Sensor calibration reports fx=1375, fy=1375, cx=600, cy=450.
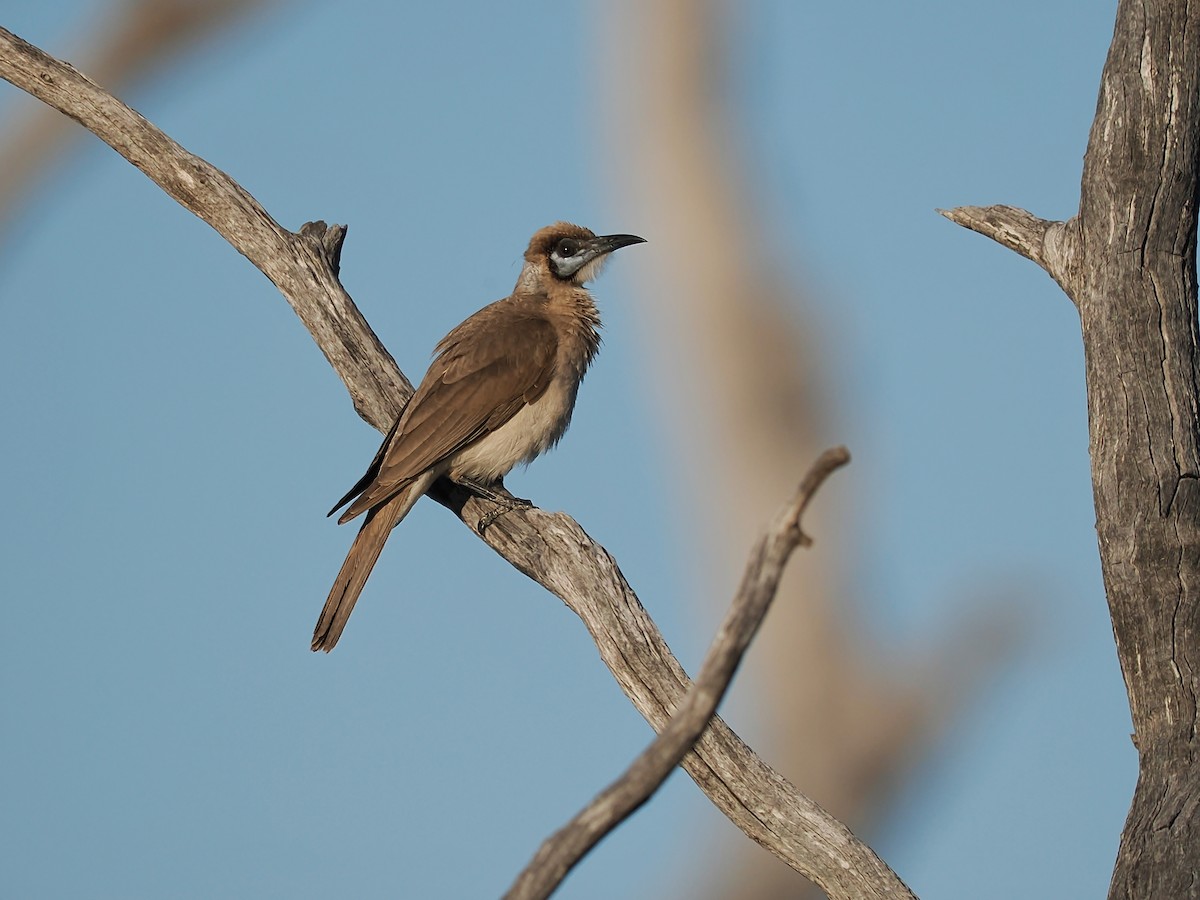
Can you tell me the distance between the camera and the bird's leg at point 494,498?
19.2ft

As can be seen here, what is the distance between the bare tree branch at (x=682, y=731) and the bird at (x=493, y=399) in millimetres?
2903

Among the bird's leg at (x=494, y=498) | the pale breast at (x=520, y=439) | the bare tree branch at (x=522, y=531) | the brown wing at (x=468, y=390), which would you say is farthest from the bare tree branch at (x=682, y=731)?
the pale breast at (x=520, y=439)

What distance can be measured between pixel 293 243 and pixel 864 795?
4.89 meters

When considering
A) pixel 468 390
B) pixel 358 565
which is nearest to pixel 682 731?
pixel 358 565

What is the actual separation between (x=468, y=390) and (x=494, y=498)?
603 millimetres

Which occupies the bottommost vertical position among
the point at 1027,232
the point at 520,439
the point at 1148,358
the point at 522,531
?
the point at 522,531

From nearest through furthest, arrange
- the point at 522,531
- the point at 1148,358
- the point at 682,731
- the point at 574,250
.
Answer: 1. the point at 682,731
2. the point at 1148,358
3. the point at 522,531
4. the point at 574,250

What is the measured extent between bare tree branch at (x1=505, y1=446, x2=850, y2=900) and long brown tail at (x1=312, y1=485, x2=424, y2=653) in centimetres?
311

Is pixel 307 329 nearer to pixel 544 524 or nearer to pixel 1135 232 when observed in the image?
pixel 544 524

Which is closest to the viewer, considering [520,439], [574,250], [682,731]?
[682,731]

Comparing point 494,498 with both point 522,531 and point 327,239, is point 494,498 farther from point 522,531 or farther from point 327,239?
point 327,239

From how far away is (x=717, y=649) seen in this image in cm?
297

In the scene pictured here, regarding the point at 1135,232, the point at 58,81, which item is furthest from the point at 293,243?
the point at 1135,232

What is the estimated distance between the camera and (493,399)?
661 cm
